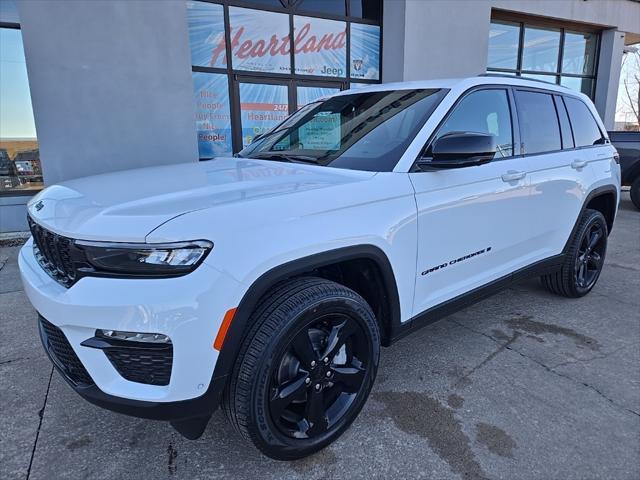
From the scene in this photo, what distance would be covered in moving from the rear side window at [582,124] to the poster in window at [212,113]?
586 centimetres

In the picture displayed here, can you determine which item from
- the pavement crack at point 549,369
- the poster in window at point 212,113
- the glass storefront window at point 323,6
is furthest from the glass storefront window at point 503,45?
the pavement crack at point 549,369

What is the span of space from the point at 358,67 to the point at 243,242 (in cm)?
868

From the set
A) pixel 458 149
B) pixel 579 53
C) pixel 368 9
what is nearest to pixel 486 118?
pixel 458 149

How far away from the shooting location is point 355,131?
9.22ft

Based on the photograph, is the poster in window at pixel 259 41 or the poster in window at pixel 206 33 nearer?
the poster in window at pixel 206 33

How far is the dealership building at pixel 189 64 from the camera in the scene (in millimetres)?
6281

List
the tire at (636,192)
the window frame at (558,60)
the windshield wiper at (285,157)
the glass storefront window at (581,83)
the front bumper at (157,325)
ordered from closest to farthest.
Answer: the front bumper at (157,325), the windshield wiper at (285,157), the tire at (636,192), the window frame at (558,60), the glass storefront window at (581,83)

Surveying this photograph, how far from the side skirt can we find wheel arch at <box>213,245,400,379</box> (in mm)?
117

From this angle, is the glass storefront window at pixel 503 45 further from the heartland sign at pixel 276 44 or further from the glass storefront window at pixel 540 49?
the heartland sign at pixel 276 44

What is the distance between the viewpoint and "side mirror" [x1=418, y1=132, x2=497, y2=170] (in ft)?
7.69

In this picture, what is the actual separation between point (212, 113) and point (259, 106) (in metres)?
0.94

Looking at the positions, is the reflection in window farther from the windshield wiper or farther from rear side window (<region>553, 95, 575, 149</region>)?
rear side window (<region>553, 95, 575, 149</region>)

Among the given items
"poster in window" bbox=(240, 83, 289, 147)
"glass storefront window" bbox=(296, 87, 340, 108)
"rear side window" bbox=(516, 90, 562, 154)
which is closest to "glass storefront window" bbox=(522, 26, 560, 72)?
"glass storefront window" bbox=(296, 87, 340, 108)

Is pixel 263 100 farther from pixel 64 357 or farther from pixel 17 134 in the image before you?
pixel 64 357
